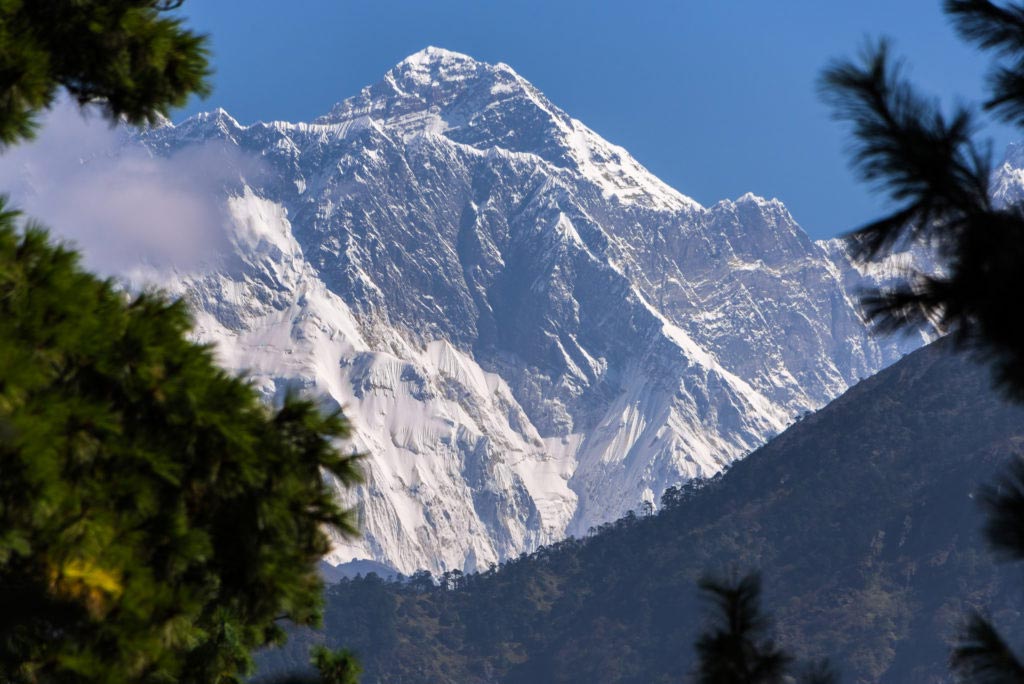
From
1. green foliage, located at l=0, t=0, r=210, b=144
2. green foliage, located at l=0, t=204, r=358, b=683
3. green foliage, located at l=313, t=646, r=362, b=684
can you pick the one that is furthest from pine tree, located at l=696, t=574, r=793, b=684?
green foliage, located at l=313, t=646, r=362, b=684

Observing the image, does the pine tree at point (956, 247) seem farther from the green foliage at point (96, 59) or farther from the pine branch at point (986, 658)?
the green foliage at point (96, 59)

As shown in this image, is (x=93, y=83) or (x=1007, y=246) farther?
(x=93, y=83)

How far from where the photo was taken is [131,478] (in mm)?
8797

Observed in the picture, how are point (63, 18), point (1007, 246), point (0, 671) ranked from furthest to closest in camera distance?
point (0, 671) → point (63, 18) → point (1007, 246)

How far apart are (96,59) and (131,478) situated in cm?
383

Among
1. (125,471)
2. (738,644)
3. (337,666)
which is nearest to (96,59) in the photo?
(125,471)

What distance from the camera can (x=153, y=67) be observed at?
11172mm

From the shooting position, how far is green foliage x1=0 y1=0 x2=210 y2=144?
32.6 ft

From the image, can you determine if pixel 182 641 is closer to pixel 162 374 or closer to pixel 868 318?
pixel 162 374

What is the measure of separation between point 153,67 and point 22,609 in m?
4.62

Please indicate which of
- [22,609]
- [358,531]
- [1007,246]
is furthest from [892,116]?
[22,609]

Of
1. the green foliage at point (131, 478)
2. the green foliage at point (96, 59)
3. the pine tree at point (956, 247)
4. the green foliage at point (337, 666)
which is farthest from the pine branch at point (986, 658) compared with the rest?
the green foliage at point (337, 666)

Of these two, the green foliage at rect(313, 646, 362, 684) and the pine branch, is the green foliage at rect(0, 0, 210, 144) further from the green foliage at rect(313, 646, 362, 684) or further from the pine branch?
the green foliage at rect(313, 646, 362, 684)

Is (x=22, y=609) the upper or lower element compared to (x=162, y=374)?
lower
